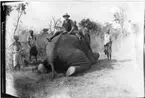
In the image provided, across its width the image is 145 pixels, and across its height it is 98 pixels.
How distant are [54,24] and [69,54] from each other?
37 centimetres

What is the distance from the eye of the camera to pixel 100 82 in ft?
8.19

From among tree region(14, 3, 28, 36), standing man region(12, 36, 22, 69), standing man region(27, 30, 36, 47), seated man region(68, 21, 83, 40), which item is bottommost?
standing man region(12, 36, 22, 69)

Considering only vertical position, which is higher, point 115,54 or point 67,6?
point 67,6

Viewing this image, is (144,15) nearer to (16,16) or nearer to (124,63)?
(124,63)

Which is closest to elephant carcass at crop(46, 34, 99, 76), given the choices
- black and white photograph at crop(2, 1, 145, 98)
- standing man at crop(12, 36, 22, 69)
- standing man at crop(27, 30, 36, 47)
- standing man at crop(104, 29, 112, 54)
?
black and white photograph at crop(2, 1, 145, 98)

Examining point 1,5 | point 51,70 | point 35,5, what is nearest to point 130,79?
point 51,70

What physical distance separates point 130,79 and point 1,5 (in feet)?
6.56

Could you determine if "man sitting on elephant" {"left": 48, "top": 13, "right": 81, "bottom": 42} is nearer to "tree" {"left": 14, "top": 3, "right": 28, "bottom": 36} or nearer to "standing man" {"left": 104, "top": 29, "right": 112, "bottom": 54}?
"standing man" {"left": 104, "top": 29, "right": 112, "bottom": 54}

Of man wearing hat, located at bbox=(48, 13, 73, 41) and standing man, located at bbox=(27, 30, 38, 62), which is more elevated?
man wearing hat, located at bbox=(48, 13, 73, 41)

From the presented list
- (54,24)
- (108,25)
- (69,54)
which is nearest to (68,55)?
(69,54)

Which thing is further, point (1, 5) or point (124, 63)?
point (1, 5)

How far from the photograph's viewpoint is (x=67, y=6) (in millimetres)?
2678

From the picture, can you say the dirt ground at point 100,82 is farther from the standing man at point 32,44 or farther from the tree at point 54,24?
the tree at point 54,24

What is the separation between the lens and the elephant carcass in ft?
8.53
